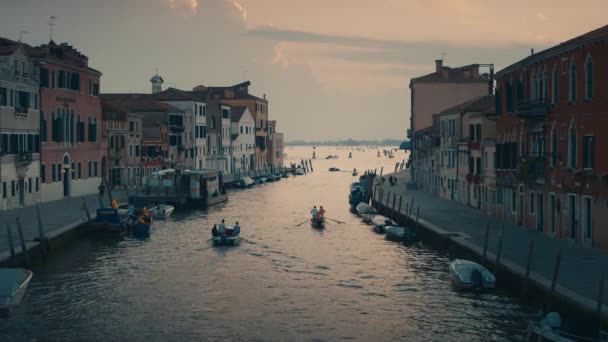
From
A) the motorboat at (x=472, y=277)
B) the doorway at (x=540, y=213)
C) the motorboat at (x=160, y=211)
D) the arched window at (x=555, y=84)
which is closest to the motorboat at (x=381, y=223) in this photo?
the doorway at (x=540, y=213)

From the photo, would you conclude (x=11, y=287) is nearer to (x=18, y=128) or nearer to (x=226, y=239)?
(x=226, y=239)

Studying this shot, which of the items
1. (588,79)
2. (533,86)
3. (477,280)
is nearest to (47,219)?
(477,280)

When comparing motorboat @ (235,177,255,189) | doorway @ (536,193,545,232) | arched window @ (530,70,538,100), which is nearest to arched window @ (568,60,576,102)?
arched window @ (530,70,538,100)

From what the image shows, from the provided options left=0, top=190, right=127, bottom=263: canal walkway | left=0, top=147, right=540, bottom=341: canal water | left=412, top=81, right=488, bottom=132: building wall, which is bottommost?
left=0, top=147, right=540, bottom=341: canal water

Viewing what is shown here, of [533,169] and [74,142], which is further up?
[74,142]

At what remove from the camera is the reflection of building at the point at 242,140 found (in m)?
131

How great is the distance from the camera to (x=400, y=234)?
50.9m

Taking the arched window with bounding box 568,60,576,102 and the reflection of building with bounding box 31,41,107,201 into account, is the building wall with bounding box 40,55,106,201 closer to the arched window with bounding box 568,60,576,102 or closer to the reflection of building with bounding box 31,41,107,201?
Answer: the reflection of building with bounding box 31,41,107,201

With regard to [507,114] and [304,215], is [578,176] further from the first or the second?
[304,215]

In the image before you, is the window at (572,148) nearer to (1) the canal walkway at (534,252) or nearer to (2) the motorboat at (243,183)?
(1) the canal walkway at (534,252)

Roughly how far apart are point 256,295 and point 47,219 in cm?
2216

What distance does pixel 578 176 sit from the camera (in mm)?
38031

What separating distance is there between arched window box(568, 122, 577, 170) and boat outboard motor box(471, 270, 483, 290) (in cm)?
899

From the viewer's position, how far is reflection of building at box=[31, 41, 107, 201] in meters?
64.0
